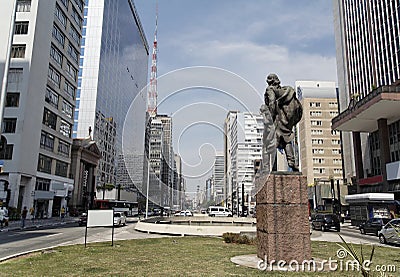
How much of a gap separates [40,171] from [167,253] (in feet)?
133

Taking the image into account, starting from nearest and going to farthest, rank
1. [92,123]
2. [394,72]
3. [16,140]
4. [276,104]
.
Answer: [276,104] → [16,140] → [394,72] → [92,123]

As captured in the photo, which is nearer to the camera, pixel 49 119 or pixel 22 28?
pixel 22 28

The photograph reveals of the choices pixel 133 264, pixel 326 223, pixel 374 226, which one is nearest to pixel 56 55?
pixel 326 223

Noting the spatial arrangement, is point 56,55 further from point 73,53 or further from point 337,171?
point 337,171

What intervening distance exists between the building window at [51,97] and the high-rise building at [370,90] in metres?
42.5

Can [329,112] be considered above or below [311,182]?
above

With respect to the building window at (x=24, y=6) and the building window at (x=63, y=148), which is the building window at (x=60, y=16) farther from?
the building window at (x=63, y=148)

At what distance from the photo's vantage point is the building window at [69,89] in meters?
56.8

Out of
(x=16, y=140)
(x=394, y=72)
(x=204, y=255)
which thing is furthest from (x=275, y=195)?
(x=394, y=72)

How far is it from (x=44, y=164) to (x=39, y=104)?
8.87m

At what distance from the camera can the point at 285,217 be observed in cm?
1038

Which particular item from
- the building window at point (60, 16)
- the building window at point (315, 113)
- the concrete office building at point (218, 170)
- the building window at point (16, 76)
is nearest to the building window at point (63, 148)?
the building window at point (16, 76)

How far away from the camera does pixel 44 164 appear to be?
1956 inches

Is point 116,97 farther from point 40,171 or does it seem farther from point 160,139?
point 160,139
